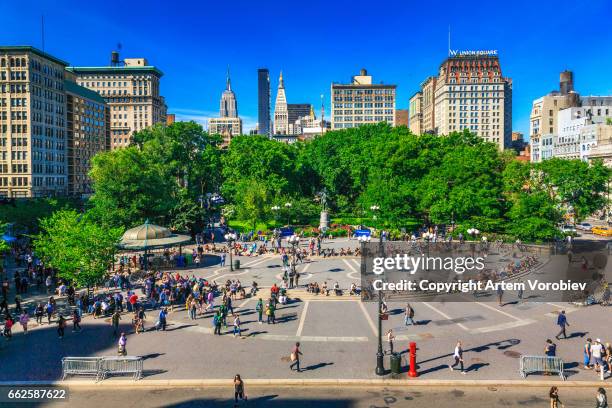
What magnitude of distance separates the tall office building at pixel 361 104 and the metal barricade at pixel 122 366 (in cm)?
16302

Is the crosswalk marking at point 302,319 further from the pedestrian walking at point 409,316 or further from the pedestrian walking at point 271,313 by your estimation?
the pedestrian walking at point 409,316

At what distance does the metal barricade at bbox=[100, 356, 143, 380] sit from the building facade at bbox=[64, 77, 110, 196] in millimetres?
99578

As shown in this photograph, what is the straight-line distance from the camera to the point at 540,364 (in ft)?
63.5

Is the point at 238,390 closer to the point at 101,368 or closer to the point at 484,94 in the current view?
the point at 101,368

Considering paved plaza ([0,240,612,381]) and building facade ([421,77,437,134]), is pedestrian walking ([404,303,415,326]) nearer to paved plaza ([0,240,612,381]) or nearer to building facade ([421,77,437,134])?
paved plaza ([0,240,612,381])

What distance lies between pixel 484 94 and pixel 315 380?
154m

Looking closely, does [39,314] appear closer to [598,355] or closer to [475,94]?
[598,355]

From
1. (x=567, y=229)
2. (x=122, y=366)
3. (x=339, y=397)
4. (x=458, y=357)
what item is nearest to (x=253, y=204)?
(x=567, y=229)

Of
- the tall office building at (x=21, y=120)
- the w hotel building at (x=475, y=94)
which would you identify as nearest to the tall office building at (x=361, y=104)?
the w hotel building at (x=475, y=94)

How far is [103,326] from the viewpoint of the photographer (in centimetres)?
2636

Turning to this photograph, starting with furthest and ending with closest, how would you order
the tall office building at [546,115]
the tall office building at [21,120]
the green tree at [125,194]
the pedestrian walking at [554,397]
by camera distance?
the tall office building at [546,115], the tall office building at [21,120], the green tree at [125,194], the pedestrian walking at [554,397]

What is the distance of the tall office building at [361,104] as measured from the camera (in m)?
178

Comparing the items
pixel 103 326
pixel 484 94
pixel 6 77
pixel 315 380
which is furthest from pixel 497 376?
pixel 484 94

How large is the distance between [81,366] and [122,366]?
66.6 inches
